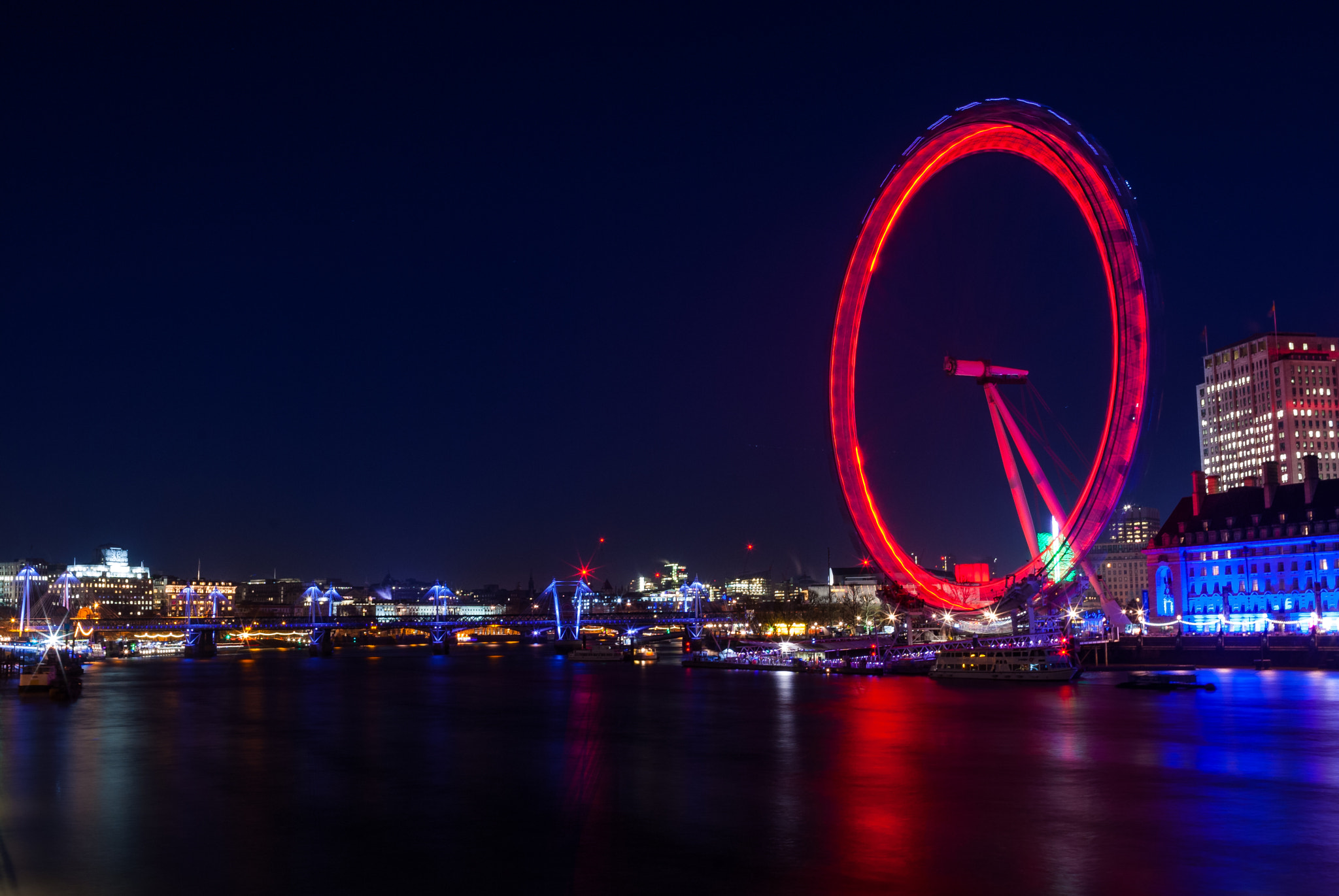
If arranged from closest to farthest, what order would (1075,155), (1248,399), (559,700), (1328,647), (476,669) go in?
(1075,155)
(559,700)
(1328,647)
(476,669)
(1248,399)

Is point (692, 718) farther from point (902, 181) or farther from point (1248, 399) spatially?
point (1248, 399)

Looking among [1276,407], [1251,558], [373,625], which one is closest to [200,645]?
[373,625]

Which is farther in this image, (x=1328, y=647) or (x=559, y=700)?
(x=1328, y=647)

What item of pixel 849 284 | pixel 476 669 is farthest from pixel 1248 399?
pixel 849 284

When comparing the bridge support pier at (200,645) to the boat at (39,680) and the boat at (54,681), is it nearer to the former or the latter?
the boat at (54,681)

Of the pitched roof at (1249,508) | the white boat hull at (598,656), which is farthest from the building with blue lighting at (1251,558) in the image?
the white boat hull at (598,656)
